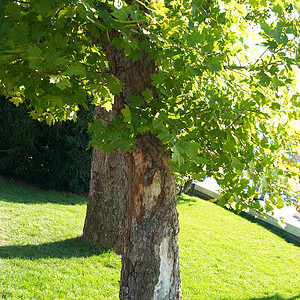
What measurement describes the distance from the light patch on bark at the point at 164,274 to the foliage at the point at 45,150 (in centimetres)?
783

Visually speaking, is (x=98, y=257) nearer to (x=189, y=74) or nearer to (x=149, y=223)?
(x=149, y=223)

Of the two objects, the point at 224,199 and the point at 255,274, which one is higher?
the point at 224,199

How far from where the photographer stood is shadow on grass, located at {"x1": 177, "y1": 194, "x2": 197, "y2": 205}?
12996 mm

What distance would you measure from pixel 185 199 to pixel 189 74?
1135 centimetres

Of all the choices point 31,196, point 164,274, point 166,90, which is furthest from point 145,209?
point 31,196

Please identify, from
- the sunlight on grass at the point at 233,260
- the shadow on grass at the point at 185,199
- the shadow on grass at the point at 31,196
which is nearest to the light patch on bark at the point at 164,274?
the sunlight on grass at the point at 233,260

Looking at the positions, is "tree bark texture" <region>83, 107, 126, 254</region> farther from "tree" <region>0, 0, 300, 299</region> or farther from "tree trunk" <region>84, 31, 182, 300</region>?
"tree trunk" <region>84, 31, 182, 300</region>

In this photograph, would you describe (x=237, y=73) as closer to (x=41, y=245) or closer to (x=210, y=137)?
(x=210, y=137)

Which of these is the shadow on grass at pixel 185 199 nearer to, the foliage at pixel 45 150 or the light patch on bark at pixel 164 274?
the foliage at pixel 45 150

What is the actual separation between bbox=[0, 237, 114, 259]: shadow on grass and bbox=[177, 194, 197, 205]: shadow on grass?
239 inches

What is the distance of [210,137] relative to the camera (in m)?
2.83

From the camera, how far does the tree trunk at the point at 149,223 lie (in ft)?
11.2

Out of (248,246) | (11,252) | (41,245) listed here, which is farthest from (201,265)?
(11,252)

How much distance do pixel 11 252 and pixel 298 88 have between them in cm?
538
